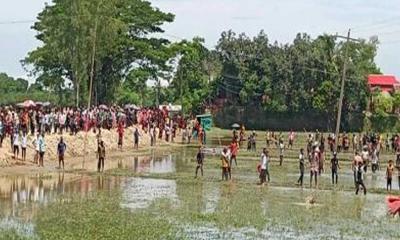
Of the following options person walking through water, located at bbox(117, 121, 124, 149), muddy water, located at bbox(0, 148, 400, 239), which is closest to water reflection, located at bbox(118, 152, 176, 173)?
muddy water, located at bbox(0, 148, 400, 239)

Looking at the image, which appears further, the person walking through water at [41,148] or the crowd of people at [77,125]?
the crowd of people at [77,125]

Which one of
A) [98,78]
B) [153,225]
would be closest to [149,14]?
[98,78]

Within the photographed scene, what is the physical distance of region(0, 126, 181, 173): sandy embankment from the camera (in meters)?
43.8

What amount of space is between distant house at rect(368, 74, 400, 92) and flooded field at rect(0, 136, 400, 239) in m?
75.5

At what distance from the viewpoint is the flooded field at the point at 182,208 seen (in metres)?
24.5

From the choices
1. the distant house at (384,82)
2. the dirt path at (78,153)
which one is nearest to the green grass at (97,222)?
the dirt path at (78,153)

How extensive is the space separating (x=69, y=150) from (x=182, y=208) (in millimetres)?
23512

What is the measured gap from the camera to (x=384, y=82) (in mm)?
125438

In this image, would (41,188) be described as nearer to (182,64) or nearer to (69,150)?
(69,150)

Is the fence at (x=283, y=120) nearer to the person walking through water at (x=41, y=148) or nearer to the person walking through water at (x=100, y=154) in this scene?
the person walking through water at (x=100, y=154)

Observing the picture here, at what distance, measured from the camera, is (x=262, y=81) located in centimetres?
10125

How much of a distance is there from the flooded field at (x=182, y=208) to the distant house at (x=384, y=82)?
75494mm

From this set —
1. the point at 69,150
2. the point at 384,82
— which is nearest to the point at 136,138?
the point at 69,150

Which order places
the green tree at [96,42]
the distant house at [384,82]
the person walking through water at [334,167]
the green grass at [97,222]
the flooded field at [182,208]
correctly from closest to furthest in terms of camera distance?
the green grass at [97,222] < the flooded field at [182,208] < the person walking through water at [334,167] < the green tree at [96,42] < the distant house at [384,82]
